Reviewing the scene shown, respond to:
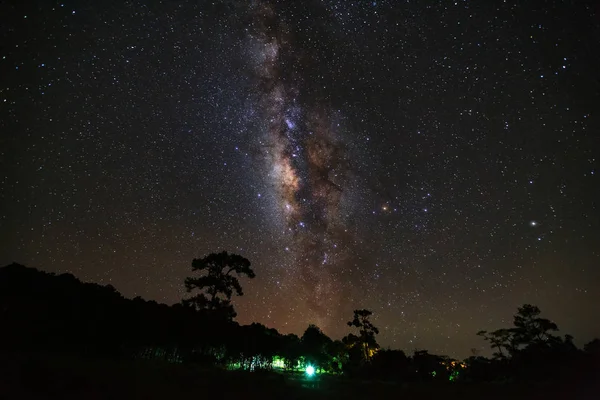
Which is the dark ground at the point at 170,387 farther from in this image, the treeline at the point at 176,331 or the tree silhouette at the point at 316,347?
the tree silhouette at the point at 316,347

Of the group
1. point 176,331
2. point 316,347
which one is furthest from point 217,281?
point 316,347

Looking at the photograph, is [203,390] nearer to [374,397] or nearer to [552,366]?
[374,397]

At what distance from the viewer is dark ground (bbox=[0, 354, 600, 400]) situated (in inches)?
496

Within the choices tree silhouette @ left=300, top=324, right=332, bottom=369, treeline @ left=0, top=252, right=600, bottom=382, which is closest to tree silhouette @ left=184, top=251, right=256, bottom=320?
treeline @ left=0, top=252, right=600, bottom=382

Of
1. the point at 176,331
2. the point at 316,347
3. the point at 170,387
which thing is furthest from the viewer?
the point at 316,347

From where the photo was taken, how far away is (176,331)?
91.1 ft

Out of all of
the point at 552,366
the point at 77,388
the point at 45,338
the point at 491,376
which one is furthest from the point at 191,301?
the point at 552,366

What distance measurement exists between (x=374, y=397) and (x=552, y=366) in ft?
57.2

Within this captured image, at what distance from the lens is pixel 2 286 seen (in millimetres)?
21812

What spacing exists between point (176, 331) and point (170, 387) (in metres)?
13.9

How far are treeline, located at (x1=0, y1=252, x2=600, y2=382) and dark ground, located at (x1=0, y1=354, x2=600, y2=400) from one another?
429cm

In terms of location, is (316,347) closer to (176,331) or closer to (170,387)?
(176,331)

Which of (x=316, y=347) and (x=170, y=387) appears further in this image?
(x=316, y=347)

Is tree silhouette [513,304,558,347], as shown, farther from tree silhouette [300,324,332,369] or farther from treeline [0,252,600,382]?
tree silhouette [300,324,332,369]
